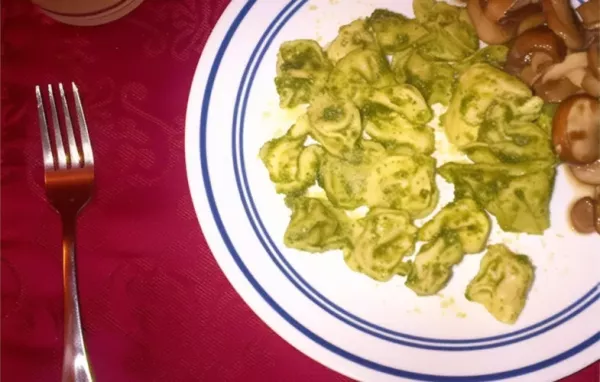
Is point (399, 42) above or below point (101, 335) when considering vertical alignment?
above

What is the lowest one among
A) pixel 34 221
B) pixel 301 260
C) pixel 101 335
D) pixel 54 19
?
pixel 101 335

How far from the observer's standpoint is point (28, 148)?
1658mm

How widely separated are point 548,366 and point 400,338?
337mm

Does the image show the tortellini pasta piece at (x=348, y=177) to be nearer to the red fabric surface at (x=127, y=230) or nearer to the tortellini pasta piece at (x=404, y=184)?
the tortellini pasta piece at (x=404, y=184)

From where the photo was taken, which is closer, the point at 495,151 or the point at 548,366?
the point at 548,366

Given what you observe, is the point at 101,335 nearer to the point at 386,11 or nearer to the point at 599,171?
the point at 386,11

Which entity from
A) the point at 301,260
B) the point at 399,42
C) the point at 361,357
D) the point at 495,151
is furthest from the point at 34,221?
the point at 495,151

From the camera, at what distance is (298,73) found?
1551 mm

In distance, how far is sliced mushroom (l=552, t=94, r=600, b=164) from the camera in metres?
1.47

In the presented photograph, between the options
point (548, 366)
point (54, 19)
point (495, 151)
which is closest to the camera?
point (548, 366)

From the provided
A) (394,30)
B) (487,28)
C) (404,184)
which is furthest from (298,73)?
(487,28)

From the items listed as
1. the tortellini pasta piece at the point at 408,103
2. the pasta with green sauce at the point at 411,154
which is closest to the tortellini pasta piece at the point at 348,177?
the pasta with green sauce at the point at 411,154

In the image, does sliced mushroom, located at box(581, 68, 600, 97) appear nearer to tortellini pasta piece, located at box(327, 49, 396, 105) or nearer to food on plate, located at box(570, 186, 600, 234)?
food on plate, located at box(570, 186, 600, 234)

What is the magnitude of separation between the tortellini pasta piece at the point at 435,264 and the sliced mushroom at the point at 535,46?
0.45 m
